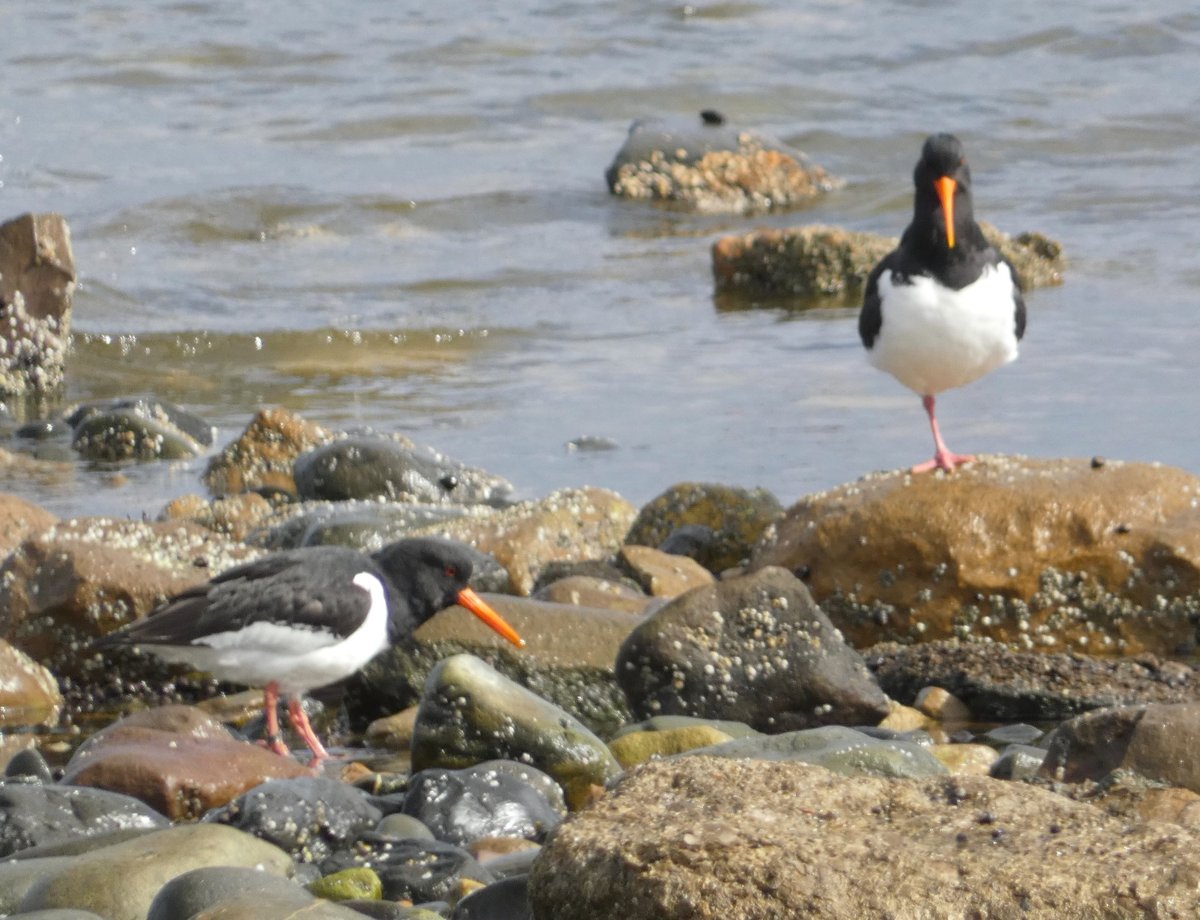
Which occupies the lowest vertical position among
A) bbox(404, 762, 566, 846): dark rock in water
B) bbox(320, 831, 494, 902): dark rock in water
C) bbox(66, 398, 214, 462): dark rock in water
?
bbox(66, 398, 214, 462): dark rock in water

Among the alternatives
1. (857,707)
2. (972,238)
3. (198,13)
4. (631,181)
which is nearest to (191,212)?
(631,181)

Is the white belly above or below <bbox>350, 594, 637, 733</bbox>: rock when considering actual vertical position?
above

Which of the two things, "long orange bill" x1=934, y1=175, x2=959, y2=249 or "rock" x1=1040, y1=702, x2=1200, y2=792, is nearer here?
"rock" x1=1040, y1=702, x2=1200, y2=792

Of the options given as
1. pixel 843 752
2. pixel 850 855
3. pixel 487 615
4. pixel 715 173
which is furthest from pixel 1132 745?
pixel 715 173

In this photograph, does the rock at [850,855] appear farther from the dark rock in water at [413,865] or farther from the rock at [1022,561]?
the rock at [1022,561]

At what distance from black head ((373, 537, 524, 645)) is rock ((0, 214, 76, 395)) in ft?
19.8

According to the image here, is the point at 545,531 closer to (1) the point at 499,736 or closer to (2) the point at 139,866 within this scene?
(1) the point at 499,736

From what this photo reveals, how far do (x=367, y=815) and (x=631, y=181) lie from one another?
12.8 metres

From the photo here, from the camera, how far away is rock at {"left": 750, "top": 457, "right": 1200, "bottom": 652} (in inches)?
234

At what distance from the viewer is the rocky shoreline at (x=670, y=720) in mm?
2793

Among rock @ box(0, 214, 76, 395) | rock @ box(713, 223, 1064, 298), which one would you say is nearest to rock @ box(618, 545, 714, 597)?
rock @ box(0, 214, 76, 395)

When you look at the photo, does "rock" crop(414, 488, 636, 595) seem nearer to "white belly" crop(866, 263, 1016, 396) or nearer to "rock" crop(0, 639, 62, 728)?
"white belly" crop(866, 263, 1016, 396)

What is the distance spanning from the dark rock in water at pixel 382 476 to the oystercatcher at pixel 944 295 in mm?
2292

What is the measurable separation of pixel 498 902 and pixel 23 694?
2781 millimetres
